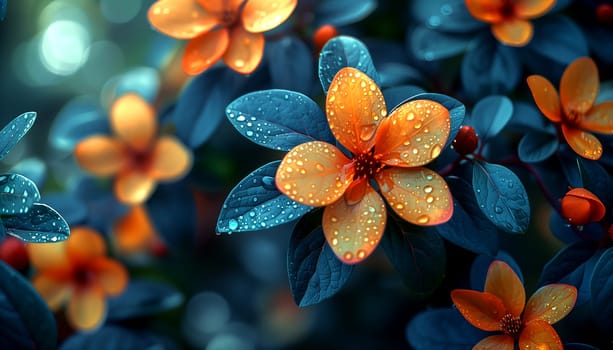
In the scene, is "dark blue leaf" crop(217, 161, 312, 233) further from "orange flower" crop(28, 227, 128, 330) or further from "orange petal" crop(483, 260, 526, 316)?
"orange flower" crop(28, 227, 128, 330)

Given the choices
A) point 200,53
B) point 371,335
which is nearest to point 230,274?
point 371,335

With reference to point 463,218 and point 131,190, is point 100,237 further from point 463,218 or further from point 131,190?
point 463,218

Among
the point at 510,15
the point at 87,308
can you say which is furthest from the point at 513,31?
the point at 87,308

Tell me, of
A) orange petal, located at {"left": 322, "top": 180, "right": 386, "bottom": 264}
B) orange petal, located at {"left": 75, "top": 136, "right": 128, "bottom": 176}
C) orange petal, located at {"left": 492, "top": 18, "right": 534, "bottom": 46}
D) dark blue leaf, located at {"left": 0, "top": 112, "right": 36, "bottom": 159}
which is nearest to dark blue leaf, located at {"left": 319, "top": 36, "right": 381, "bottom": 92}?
orange petal, located at {"left": 322, "top": 180, "right": 386, "bottom": 264}

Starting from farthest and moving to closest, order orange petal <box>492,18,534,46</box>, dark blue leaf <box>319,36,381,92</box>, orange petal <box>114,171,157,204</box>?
orange petal <box>114,171,157,204</box> → orange petal <box>492,18,534,46</box> → dark blue leaf <box>319,36,381,92</box>

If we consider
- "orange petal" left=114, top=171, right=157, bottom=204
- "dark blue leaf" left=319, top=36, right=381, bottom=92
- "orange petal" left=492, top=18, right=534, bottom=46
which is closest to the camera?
"dark blue leaf" left=319, top=36, right=381, bottom=92

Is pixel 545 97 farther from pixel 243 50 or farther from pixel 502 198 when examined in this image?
pixel 243 50

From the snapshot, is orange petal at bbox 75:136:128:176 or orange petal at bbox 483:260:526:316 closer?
orange petal at bbox 483:260:526:316
